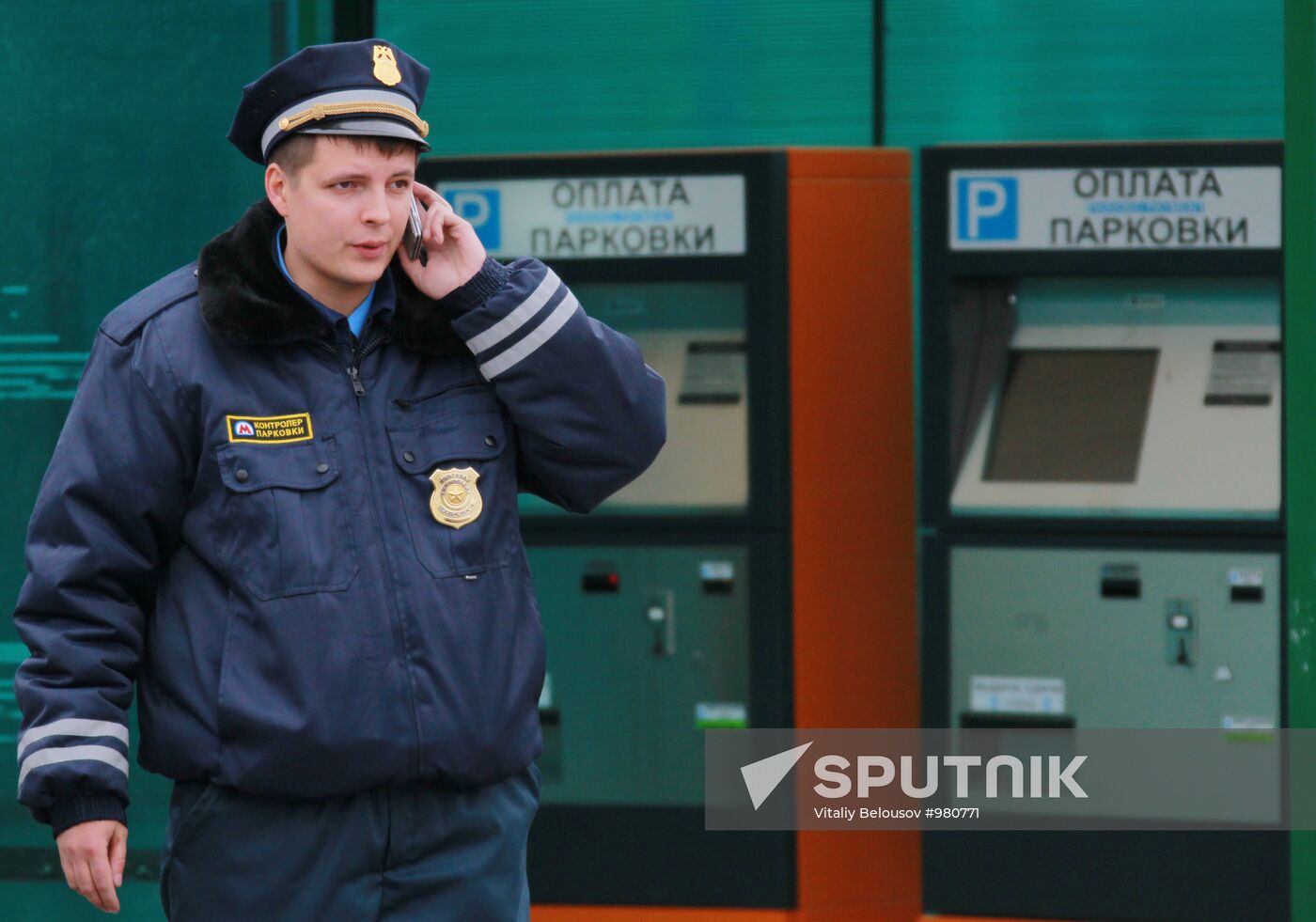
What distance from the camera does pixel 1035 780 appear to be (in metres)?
3.68

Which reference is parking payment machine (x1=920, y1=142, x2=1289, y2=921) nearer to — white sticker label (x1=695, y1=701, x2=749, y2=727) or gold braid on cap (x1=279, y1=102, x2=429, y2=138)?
white sticker label (x1=695, y1=701, x2=749, y2=727)

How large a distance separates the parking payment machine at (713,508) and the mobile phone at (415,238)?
152 centimetres

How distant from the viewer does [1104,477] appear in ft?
11.8

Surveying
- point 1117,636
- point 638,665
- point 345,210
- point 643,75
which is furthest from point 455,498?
point 643,75

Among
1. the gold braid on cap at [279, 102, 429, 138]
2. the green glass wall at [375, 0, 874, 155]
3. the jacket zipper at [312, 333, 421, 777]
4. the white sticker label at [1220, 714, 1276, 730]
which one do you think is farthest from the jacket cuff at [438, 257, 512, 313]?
the green glass wall at [375, 0, 874, 155]

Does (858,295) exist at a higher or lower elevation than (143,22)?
lower

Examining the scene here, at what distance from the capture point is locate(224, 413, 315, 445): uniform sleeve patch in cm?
208

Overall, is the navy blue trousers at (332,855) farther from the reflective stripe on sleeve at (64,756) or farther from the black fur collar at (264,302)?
the black fur collar at (264,302)

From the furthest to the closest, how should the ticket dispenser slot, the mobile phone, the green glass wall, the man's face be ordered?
the green glass wall
the ticket dispenser slot
the mobile phone
the man's face

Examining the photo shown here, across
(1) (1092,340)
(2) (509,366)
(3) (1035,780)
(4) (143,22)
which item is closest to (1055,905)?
(3) (1035,780)

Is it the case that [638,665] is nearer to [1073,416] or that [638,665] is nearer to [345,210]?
[1073,416]

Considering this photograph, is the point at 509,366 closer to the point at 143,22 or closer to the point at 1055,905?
the point at 143,22

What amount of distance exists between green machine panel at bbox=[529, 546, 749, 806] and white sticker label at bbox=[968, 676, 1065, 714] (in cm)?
51

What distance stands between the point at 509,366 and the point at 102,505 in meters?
0.52
